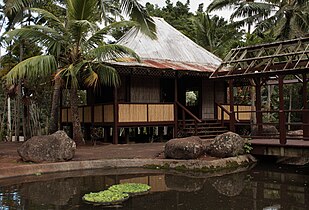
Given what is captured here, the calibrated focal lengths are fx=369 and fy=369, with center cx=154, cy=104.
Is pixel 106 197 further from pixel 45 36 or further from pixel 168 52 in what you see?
pixel 168 52

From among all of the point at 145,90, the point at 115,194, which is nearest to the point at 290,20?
the point at 145,90

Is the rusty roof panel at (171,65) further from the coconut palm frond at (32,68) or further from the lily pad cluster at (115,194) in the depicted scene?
the lily pad cluster at (115,194)

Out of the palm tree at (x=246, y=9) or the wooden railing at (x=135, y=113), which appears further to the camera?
the palm tree at (x=246, y=9)

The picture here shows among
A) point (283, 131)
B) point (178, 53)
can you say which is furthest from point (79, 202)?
point (178, 53)

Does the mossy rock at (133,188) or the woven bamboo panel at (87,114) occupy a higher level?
the woven bamboo panel at (87,114)

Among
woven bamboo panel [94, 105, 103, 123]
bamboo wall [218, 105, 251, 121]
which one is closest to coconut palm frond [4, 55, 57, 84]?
woven bamboo panel [94, 105, 103, 123]

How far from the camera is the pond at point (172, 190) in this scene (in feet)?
24.1

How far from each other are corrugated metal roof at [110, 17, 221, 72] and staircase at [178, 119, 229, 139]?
9.09 ft

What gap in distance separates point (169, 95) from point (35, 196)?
13794 mm

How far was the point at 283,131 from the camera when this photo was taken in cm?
1230

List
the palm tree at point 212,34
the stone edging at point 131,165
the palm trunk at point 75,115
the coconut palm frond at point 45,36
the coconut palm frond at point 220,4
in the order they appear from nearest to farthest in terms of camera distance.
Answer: the stone edging at point 131,165 → the coconut palm frond at point 45,36 → the palm trunk at point 75,115 → the coconut palm frond at point 220,4 → the palm tree at point 212,34

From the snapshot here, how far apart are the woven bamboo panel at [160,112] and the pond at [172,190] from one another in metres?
6.45

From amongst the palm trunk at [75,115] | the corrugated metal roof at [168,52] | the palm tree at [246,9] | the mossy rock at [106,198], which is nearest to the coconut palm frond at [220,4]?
the palm tree at [246,9]

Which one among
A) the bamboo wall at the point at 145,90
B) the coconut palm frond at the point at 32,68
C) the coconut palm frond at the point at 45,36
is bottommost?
the bamboo wall at the point at 145,90
